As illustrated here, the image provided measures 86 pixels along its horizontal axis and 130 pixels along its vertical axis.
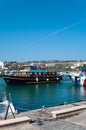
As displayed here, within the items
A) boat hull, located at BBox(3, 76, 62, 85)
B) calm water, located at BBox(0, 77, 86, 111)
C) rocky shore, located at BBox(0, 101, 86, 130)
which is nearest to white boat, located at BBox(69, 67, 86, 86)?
boat hull, located at BBox(3, 76, 62, 85)

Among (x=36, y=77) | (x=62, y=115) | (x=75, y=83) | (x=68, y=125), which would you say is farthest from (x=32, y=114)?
(x=36, y=77)

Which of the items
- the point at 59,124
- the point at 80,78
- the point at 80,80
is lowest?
the point at 80,80

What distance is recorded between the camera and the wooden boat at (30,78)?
248 ft

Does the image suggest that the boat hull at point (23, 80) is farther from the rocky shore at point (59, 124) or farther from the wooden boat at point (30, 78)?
the rocky shore at point (59, 124)

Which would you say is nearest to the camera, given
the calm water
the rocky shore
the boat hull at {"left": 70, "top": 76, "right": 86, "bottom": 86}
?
the rocky shore

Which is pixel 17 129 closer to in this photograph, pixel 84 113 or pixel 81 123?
pixel 81 123

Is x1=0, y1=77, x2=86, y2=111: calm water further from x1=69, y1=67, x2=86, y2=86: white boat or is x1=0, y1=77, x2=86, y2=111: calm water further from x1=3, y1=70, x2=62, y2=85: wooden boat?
x1=3, y1=70, x2=62, y2=85: wooden boat

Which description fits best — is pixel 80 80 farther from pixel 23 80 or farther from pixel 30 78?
pixel 23 80

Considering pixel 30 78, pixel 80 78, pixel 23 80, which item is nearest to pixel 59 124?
pixel 80 78

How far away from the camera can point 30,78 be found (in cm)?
7612

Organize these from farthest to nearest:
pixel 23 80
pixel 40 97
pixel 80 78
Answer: pixel 23 80 < pixel 80 78 < pixel 40 97

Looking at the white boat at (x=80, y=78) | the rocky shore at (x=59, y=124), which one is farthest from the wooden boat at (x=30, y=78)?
the rocky shore at (x=59, y=124)

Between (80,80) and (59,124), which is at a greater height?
(59,124)

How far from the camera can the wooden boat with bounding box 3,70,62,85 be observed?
2974 inches
